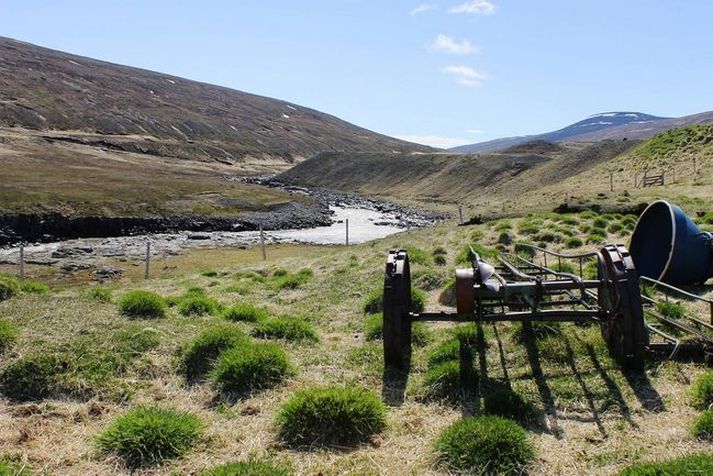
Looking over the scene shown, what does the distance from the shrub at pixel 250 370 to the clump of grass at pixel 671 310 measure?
6.45 meters

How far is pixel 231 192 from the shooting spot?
77.6m

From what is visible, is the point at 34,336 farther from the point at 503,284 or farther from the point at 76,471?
the point at 503,284

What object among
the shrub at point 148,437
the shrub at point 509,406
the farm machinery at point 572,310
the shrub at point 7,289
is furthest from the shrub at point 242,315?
the shrub at point 509,406

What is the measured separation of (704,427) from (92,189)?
68.7 meters

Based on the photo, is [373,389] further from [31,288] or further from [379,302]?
[31,288]

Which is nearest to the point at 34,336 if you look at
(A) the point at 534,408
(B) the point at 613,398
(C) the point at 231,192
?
(A) the point at 534,408

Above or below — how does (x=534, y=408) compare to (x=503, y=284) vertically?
below

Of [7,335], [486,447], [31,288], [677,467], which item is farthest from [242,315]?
[677,467]

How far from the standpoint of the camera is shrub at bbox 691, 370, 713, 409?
6.34 m

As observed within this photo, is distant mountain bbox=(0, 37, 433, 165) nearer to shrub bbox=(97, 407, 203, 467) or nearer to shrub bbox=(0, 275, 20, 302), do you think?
shrub bbox=(0, 275, 20, 302)

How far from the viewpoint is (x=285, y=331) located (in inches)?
388

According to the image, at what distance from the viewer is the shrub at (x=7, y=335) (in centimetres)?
826

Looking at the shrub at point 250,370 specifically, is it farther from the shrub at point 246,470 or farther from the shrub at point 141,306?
the shrub at point 141,306

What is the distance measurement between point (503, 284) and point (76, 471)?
18.0ft
